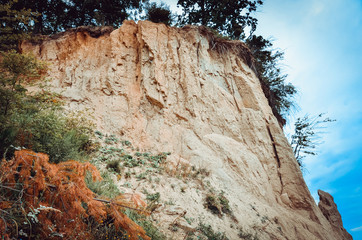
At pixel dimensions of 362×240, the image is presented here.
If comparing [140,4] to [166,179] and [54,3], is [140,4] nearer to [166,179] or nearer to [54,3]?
[54,3]

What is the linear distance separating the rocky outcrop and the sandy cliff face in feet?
7.45

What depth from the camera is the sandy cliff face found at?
752 centimetres

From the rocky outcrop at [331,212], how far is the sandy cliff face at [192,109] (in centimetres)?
227

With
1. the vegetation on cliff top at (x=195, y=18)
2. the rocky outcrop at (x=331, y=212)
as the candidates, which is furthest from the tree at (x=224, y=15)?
the rocky outcrop at (x=331, y=212)

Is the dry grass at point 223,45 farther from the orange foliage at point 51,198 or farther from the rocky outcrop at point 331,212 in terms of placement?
the orange foliage at point 51,198

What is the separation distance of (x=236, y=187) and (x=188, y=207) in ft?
8.64

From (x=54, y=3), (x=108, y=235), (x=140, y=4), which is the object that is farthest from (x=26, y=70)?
(x=140, y=4)

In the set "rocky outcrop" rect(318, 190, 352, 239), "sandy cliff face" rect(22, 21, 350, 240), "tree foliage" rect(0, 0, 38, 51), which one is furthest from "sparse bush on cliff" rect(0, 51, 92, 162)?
"rocky outcrop" rect(318, 190, 352, 239)

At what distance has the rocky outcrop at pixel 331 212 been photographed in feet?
36.2

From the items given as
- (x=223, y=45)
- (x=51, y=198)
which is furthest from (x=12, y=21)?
(x=223, y=45)

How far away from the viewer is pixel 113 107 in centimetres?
849

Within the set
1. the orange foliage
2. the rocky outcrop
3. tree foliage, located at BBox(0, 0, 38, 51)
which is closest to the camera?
the orange foliage

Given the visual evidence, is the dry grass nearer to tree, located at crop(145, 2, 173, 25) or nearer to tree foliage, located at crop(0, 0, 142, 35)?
tree, located at crop(145, 2, 173, 25)

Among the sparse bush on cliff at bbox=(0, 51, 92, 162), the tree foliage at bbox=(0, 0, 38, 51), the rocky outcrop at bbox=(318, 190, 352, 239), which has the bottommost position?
the sparse bush on cliff at bbox=(0, 51, 92, 162)
